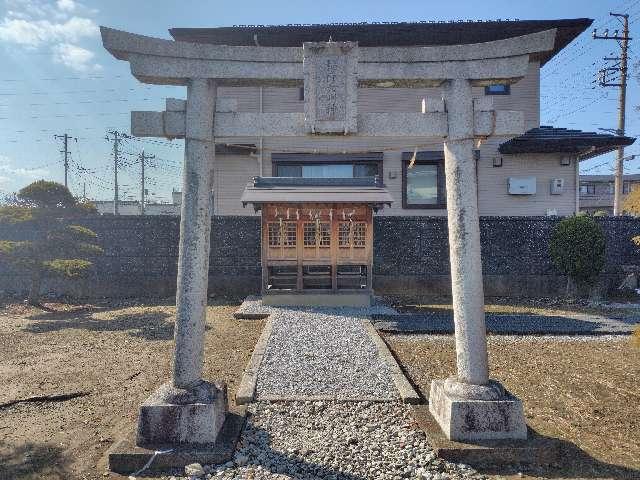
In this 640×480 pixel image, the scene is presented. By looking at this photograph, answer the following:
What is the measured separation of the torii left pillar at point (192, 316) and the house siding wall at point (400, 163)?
1091 centimetres

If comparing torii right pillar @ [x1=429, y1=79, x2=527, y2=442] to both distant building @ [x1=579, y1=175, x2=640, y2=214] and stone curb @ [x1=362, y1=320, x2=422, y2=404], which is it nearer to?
stone curb @ [x1=362, y1=320, x2=422, y2=404]

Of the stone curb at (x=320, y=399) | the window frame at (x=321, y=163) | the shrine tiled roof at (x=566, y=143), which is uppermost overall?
the shrine tiled roof at (x=566, y=143)

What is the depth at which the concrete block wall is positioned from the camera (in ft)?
44.4

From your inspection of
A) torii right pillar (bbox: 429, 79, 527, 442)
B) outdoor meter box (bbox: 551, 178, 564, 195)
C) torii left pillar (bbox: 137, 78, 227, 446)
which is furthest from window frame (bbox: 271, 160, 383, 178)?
torii left pillar (bbox: 137, 78, 227, 446)

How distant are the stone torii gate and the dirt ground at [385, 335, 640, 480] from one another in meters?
0.71

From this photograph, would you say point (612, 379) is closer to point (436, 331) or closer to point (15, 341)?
point (436, 331)

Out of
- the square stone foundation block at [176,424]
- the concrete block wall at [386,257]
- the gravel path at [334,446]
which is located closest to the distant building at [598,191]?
the concrete block wall at [386,257]

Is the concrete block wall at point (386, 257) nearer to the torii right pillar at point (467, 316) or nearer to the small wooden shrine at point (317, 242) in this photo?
the small wooden shrine at point (317, 242)

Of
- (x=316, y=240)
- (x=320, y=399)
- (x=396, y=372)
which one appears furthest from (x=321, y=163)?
(x=320, y=399)

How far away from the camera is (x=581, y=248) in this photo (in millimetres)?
12461

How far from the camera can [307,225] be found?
11.5 meters

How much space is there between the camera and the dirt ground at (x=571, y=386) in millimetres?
4008

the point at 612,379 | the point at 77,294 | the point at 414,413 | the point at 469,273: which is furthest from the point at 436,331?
the point at 77,294

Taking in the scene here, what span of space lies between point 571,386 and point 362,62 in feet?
17.6
